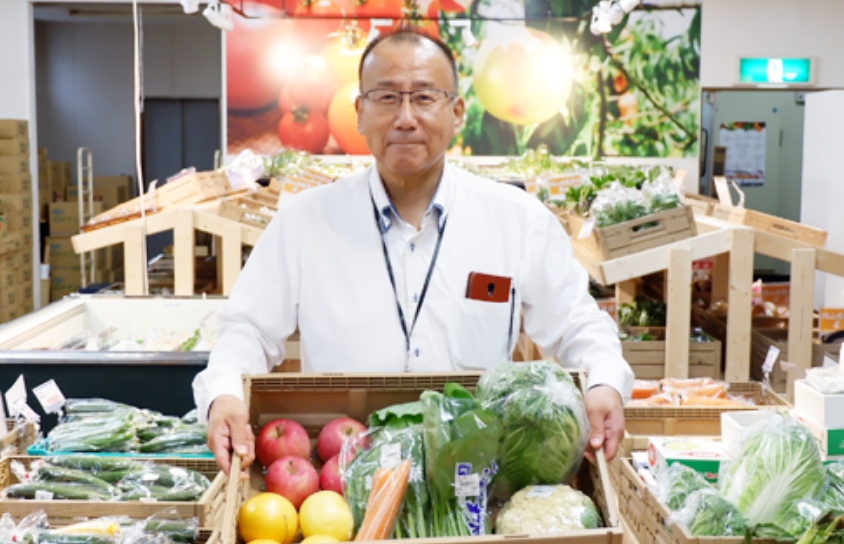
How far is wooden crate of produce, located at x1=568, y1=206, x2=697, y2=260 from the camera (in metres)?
3.99

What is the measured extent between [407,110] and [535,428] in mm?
769

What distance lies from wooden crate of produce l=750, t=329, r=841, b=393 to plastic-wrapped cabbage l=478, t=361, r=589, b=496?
3.04m

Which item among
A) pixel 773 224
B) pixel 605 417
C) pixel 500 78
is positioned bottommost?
pixel 605 417

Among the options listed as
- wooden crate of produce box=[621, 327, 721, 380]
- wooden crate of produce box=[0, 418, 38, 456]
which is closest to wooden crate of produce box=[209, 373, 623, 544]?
wooden crate of produce box=[0, 418, 38, 456]

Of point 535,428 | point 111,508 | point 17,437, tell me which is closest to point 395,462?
point 535,428

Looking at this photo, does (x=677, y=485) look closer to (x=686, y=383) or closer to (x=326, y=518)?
(x=326, y=518)

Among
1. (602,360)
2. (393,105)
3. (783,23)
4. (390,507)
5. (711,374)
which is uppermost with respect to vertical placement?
(783,23)

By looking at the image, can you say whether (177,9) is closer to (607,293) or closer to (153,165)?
(153,165)

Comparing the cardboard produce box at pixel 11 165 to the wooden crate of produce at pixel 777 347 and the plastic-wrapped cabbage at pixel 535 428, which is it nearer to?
the wooden crate of produce at pixel 777 347

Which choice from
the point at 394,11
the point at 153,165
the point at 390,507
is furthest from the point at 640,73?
the point at 390,507

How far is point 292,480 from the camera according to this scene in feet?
4.65

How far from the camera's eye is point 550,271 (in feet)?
6.49

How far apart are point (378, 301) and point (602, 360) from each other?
20.7 inches

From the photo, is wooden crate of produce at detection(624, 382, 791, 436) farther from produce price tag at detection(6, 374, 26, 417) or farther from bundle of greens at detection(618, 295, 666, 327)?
produce price tag at detection(6, 374, 26, 417)
